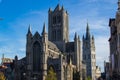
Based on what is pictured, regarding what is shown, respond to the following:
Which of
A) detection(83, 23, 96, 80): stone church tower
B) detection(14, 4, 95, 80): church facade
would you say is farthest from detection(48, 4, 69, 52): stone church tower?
detection(83, 23, 96, 80): stone church tower

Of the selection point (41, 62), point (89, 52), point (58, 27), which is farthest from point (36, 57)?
point (89, 52)

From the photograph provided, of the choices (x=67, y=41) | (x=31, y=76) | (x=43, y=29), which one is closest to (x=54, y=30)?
(x=67, y=41)

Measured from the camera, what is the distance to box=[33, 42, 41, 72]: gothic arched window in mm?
127056

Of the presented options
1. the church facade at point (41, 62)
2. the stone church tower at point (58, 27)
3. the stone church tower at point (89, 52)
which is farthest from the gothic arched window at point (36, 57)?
the stone church tower at point (89, 52)

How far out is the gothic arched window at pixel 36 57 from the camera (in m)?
127

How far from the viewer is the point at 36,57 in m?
128

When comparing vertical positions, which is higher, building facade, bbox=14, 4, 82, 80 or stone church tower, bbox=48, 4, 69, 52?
stone church tower, bbox=48, 4, 69, 52

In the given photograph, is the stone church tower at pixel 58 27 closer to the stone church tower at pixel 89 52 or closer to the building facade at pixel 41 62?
the building facade at pixel 41 62

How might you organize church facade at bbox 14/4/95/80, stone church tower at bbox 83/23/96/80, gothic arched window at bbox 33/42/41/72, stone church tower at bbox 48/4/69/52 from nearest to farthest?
church facade at bbox 14/4/95/80 < gothic arched window at bbox 33/42/41/72 < stone church tower at bbox 48/4/69/52 < stone church tower at bbox 83/23/96/80

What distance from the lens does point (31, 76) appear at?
125125 mm

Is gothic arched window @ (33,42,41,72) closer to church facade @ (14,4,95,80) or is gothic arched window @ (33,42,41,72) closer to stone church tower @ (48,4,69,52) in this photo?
church facade @ (14,4,95,80)

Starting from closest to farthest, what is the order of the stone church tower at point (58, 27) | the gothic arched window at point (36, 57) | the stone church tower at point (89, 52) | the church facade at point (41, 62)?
the church facade at point (41, 62), the gothic arched window at point (36, 57), the stone church tower at point (58, 27), the stone church tower at point (89, 52)

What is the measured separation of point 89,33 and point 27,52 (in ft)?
239

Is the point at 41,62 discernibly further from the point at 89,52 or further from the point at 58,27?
the point at 89,52
